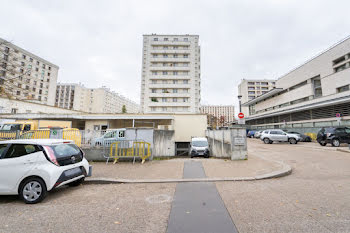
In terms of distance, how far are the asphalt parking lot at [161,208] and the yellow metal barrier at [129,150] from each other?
3411mm

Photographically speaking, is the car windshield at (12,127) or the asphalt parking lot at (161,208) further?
the car windshield at (12,127)

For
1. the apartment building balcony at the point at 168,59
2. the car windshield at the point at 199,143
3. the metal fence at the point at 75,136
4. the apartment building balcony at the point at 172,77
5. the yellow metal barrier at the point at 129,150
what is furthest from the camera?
the apartment building balcony at the point at 168,59

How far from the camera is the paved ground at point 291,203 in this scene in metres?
2.64

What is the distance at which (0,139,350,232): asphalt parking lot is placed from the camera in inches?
105

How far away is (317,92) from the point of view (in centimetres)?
2986

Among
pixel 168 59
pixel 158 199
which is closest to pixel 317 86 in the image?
pixel 168 59

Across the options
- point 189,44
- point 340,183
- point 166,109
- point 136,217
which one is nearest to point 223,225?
point 136,217

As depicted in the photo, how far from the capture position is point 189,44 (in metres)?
43.7

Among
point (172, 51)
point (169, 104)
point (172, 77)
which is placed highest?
point (172, 51)

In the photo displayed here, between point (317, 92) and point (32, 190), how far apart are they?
41.7m

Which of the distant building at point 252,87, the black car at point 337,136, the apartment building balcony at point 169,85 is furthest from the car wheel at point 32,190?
the distant building at point 252,87

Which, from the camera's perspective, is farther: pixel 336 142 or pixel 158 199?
pixel 336 142

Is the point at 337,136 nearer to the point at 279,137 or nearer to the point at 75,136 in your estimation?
the point at 279,137

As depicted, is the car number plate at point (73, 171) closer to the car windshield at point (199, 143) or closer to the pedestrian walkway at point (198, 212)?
A: the pedestrian walkway at point (198, 212)
